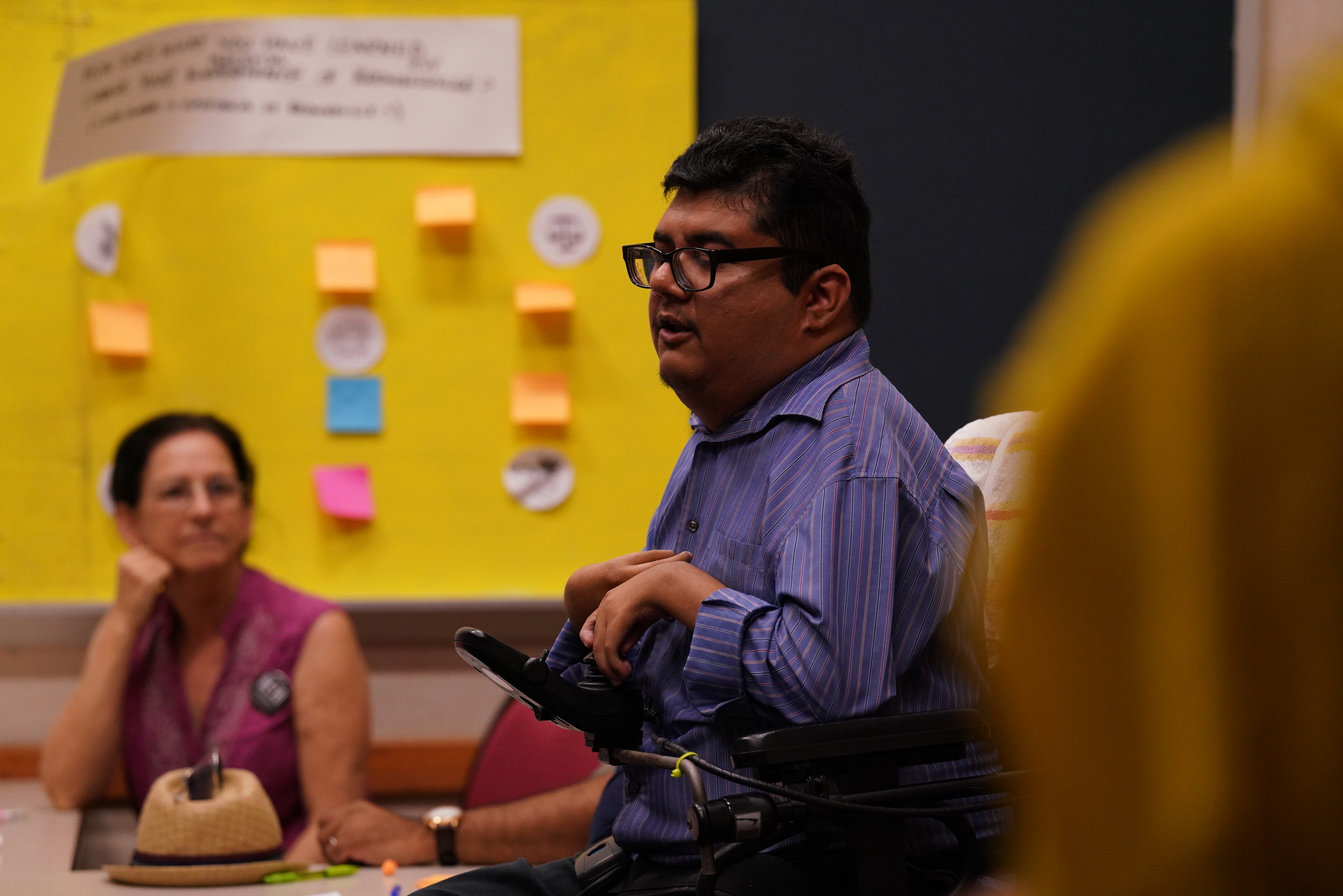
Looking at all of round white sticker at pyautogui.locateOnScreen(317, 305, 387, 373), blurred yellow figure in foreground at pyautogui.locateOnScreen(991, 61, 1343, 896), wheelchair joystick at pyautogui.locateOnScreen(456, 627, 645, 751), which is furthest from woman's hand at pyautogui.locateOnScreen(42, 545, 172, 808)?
blurred yellow figure in foreground at pyautogui.locateOnScreen(991, 61, 1343, 896)

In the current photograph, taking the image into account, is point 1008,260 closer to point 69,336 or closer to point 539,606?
point 539,606

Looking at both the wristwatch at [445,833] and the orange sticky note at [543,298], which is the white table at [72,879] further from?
the orange sticky note at [543,298]

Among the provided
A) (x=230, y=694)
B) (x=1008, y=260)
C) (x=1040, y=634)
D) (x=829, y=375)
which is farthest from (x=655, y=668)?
(x=1008, y=260)

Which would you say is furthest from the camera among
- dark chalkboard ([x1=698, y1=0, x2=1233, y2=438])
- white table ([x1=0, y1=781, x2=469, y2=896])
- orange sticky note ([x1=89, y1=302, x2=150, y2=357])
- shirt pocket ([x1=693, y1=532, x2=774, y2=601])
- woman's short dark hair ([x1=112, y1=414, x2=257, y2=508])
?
dark chalkboard ([x1=698, y1=0, x2=1233, y2=438])

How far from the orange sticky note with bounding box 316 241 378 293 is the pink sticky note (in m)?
0.39

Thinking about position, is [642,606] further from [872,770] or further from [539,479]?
[539,479]

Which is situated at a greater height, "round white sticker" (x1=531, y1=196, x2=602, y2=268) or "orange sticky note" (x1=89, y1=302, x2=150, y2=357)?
"round white sticker" (x1=531, y1=196, x2=602, y2=268)

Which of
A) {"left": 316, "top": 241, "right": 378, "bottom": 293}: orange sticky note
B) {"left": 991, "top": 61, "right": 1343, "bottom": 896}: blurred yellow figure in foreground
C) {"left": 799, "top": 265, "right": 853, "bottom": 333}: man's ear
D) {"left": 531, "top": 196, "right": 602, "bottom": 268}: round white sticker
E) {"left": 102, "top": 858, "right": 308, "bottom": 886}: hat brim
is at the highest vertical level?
{"left": 531, "top": 196, "right": 602, "bottom": 268}: round white sticker

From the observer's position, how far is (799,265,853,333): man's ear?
133 cm

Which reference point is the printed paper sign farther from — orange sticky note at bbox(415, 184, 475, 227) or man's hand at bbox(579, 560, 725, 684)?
man's hand at bbox(579, 560, 725, 684)

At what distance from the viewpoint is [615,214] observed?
8.48ft

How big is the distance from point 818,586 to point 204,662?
1.63 metres

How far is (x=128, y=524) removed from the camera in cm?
238

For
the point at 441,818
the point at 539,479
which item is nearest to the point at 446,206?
the point at 539,479
